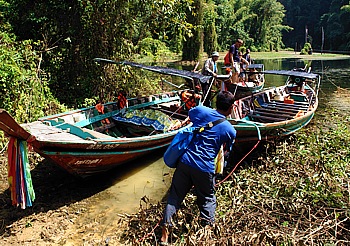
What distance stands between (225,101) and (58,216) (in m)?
3.15

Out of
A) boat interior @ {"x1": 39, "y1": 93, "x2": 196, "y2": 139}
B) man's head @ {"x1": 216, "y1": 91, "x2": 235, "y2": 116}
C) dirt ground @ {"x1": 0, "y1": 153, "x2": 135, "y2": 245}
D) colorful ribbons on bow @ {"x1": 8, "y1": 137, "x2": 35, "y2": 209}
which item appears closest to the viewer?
man's head @ {"x1": 216, "y1": 91, "x2": 235, "y2": 116}

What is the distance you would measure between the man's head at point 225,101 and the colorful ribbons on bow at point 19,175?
8.69ft

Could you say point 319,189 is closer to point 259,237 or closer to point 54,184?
point 259,237

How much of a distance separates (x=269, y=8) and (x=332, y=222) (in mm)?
50557

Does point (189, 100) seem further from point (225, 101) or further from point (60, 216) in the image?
point (225, 101)

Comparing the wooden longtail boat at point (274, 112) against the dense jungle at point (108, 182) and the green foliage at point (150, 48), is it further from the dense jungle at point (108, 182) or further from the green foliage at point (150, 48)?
the green foliage at point (150, 48)

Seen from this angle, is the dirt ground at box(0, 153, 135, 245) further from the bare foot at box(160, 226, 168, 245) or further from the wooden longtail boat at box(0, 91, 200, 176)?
the bare foot at box(160, 226, 168, 245)

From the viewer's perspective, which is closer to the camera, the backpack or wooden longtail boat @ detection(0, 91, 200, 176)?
the backpack

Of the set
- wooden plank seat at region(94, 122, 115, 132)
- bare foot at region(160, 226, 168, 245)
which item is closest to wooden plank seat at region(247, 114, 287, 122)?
wooden plank seat at region(94, 122, 115, 132)

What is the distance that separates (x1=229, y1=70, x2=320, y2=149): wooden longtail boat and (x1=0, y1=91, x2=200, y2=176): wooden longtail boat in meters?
A: 1.55

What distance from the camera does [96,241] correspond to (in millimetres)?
4176

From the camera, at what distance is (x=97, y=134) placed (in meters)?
5.49

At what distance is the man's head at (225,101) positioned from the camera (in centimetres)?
335

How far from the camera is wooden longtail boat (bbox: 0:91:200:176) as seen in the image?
4566 millimetres
